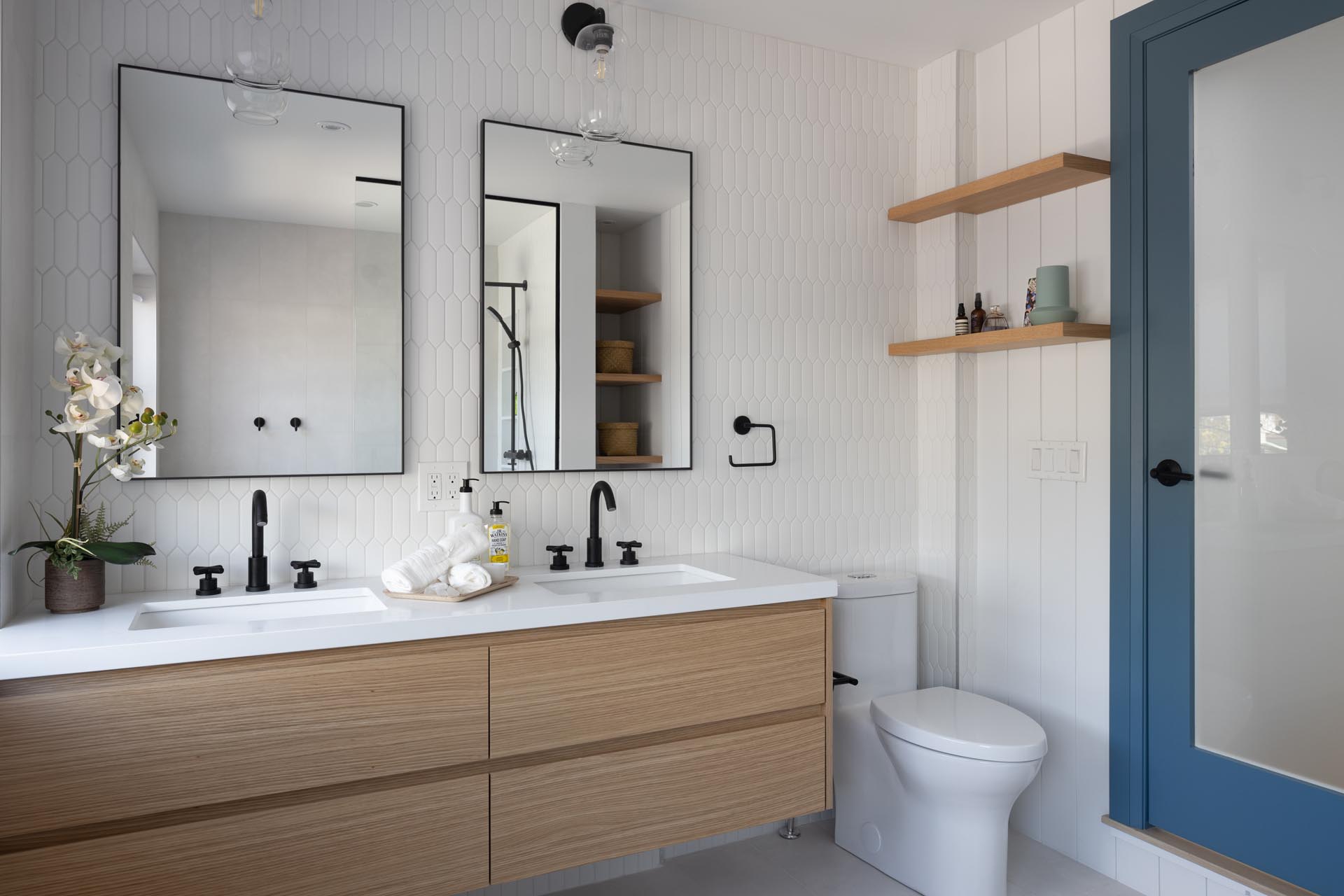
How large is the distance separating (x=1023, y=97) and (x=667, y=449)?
1583 millimetres

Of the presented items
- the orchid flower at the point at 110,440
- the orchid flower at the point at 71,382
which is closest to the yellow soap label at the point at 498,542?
the orchid flower at the point at 110,440

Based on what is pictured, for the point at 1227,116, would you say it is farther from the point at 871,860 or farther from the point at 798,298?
the point at 871,860

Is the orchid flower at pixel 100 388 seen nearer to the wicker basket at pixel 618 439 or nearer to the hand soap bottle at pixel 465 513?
the hand soap bottle at pixel 465 513

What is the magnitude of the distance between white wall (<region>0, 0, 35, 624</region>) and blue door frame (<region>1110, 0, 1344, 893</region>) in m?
2.61

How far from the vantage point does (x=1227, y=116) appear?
7.14ft

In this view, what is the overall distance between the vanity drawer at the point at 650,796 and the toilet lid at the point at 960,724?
305mm

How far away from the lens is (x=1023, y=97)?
2.75 m

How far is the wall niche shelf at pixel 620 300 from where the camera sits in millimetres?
2496

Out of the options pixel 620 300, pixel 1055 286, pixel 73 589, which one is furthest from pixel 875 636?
pixel 73 589

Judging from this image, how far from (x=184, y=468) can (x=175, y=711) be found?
711 millimetres

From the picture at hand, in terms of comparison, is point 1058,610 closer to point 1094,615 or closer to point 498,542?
point 1094,615

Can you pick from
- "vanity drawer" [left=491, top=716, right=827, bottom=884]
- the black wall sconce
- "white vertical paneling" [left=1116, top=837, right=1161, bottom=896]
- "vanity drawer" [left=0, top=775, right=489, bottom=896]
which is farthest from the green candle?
"vanity drawer" [left=0, top=775, right=489, bottom=896]

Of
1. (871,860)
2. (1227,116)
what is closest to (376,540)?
(871,860)

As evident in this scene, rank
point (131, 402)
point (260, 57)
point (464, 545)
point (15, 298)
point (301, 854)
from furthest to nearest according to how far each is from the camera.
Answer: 1. point (464, 545)
2. point (131, 402)
3. point (15, 298)
4. point (301, 854)
5. point (260, 57)
